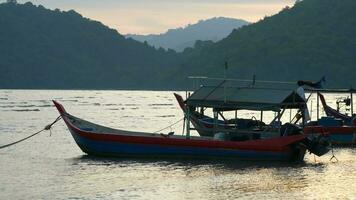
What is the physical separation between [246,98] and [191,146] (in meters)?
4.18

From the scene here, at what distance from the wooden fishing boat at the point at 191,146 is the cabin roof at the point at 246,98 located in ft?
6.20

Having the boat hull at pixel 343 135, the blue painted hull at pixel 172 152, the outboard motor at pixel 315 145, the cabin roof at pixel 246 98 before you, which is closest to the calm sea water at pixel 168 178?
the blue painted hull at pixel 172 152

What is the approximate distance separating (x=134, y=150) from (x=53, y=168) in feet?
14.7

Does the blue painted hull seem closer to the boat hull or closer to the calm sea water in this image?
the calm sea water

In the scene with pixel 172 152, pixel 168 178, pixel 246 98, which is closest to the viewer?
pixel 168 178

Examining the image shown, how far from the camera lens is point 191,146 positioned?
3738 cm

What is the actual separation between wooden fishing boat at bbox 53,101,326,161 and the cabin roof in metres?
1.89

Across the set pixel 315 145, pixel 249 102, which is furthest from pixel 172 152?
pixel 315 145

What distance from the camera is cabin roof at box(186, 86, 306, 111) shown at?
124ft

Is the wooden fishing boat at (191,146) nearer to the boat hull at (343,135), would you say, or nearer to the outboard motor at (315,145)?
the outboard motor at (315,145)

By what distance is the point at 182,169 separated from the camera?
35.3 meters

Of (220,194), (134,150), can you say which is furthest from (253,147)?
(220,194)

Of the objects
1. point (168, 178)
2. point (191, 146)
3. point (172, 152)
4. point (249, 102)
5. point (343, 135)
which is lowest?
point (168, 178)

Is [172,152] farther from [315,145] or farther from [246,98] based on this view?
[315,145]
